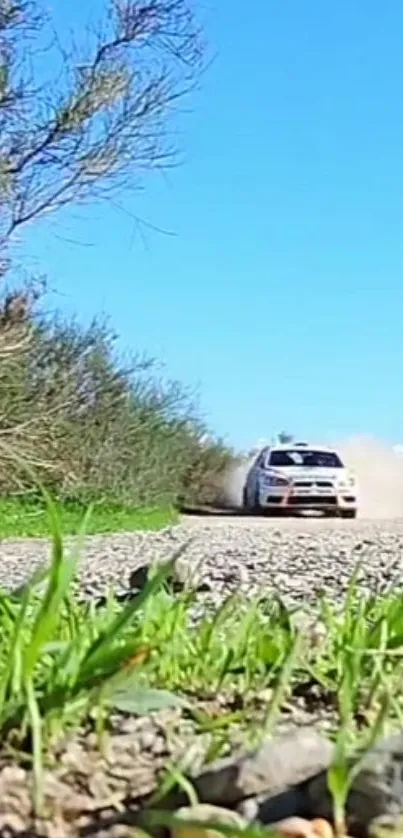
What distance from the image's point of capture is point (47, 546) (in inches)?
464

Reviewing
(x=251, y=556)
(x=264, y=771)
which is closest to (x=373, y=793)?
(x=264, y=771)

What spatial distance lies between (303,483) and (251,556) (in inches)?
386

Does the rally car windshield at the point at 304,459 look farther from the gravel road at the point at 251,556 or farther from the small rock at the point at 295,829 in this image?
the small rock at the point at 295,829

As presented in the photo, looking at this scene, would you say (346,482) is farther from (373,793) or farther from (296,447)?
(373,793)

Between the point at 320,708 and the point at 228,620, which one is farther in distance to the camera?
the point at 228,620

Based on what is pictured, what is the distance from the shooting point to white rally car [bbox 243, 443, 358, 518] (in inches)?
765

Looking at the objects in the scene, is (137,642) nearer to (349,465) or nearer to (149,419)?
(149,419)

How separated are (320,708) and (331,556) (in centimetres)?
731

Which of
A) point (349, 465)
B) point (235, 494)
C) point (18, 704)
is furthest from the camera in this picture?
point (235, 494)

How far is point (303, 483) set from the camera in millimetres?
19406

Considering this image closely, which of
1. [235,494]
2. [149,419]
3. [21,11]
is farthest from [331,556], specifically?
[235,494]

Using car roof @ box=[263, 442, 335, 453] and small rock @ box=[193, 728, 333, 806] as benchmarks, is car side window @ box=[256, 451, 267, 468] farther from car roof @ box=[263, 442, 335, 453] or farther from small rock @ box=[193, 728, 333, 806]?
small rock @ box=[193, 728, 333, 806]

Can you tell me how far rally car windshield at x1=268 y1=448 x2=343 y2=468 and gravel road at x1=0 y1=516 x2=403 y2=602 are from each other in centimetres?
341

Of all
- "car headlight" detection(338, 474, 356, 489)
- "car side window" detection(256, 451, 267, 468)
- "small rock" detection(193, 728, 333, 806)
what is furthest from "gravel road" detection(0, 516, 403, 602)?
"car side window" detection(256, 451, 267, 468)
